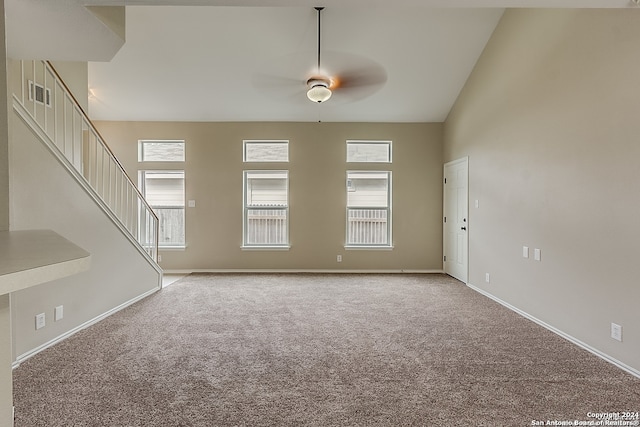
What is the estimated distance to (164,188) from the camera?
20.2ft

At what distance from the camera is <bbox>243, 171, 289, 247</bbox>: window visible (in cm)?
615

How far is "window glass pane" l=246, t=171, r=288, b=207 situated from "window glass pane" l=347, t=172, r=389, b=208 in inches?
50.4

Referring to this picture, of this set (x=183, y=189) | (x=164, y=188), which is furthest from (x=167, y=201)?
(x=183, y=189)

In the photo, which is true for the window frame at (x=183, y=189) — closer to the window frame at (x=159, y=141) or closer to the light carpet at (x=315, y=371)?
the window frame at (x=159, y=141)

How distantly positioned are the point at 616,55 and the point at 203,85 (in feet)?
16.7

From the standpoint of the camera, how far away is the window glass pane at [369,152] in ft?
20.2

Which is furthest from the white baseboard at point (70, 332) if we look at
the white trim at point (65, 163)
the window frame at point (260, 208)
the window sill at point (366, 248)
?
the window sill at point (366, 248)

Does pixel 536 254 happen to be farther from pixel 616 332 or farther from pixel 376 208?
pixel 376 208

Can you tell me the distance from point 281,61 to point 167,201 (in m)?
3.46

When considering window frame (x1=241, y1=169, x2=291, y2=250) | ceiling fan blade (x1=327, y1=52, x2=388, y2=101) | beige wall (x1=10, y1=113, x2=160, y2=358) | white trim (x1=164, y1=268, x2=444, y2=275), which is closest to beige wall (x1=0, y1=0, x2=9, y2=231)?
beige wall (x1=10, y1=113, x2=160, y2=358)

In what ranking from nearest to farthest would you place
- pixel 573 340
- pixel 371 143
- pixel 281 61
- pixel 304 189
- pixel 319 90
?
pixel 573 340 → pixel 319 90 → pixel 281 61 → pixel 304 189 → pixel 371 143

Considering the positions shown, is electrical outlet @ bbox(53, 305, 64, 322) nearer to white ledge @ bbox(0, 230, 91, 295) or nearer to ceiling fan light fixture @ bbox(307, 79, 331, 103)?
white ledge @ bbox(0, 230, 91, 295)

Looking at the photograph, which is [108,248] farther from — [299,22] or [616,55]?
[616,55]

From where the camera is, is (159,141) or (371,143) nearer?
(159,141)
